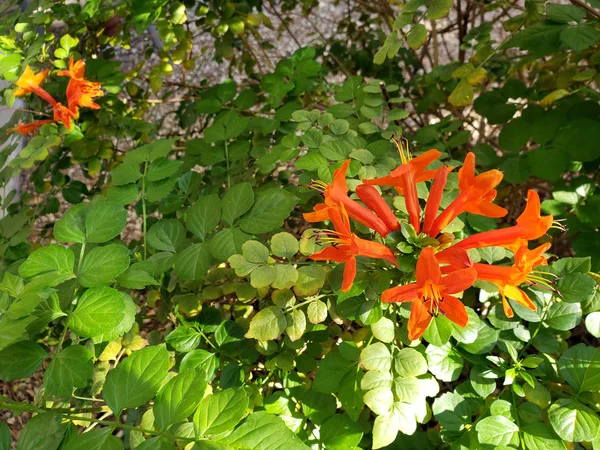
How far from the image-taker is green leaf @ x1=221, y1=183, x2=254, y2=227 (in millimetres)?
1132

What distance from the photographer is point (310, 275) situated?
996 millimetres

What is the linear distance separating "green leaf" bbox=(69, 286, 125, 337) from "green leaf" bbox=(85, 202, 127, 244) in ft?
0.62

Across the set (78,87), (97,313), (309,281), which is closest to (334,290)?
(309,281)

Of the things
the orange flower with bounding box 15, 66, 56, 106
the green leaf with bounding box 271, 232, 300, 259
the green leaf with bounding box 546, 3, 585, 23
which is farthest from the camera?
the orange flower with bounding box 15, 66, 56, 106

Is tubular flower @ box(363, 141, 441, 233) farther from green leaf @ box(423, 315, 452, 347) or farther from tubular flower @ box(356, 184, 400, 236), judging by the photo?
green leaf @ box(423, 315, 452, 347)

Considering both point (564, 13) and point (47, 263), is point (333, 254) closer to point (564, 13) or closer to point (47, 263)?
point (47, 263)

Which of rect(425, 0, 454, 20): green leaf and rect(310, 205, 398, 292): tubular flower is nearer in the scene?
rect(310, 205, 398, 292): tubular flower

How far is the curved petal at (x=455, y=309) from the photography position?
2.75 ft

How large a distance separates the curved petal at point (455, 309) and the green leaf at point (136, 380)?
529 mm

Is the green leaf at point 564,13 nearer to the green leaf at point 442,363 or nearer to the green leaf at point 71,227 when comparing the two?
the green leaf at point 442,363

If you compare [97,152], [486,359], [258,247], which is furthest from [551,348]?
[97,152]

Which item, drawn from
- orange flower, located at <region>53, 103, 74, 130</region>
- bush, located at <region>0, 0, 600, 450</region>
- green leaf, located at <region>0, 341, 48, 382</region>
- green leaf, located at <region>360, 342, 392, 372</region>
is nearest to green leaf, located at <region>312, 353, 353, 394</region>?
bush, located at <region>0, 0, 600, 450</region>

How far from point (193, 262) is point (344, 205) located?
41 cm

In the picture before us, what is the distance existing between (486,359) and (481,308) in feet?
1.75
